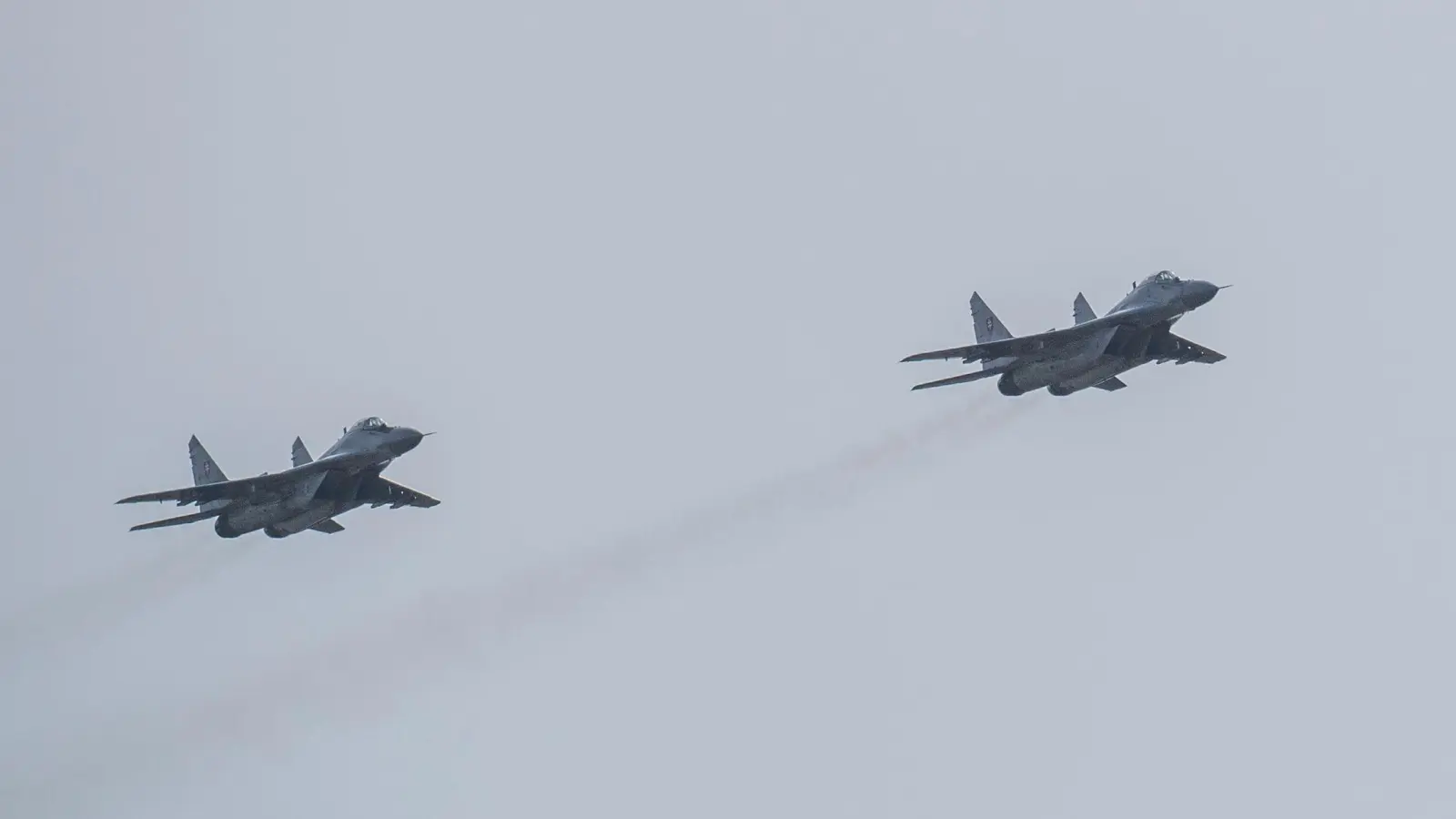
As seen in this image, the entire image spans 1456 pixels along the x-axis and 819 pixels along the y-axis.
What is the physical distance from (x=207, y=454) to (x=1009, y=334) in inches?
1038

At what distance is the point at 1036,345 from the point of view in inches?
4161

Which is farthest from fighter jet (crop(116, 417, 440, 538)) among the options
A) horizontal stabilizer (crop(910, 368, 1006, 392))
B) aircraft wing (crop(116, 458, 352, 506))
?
horizontal stabilizer (crop(910, 368, 1006, 392))

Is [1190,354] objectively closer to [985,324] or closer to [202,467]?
[985,324]

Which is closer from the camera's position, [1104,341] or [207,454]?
[1104,341]

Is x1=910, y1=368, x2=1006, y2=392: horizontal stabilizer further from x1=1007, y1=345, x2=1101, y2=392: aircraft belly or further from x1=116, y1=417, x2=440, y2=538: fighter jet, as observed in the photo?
x1=116, y1=417, x2=440, y2=538: fighter jet

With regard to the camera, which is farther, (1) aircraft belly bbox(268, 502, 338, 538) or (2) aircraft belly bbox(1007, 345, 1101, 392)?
(1) aircraft belly bbox(268, 502, 338, 538)

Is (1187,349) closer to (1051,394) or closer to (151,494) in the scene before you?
(1051,394)

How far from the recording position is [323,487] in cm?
10788

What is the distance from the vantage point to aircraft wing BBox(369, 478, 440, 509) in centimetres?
11050

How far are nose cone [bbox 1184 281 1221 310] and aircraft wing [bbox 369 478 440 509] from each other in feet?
83.5

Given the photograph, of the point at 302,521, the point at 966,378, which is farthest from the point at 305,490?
the point at 966,378

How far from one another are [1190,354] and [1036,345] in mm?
5483

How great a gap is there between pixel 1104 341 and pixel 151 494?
29524 millimetres

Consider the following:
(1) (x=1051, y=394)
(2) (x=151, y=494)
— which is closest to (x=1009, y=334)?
(1) (x=1051, y=394)
